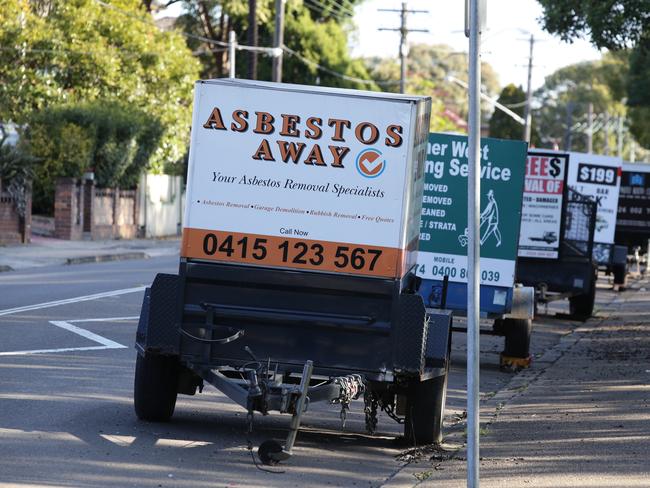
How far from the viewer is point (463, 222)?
14.9m

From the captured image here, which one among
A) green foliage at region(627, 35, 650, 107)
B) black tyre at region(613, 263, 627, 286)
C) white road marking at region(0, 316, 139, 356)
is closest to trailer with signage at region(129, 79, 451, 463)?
white road marking at region(0, 316, 139, 356)

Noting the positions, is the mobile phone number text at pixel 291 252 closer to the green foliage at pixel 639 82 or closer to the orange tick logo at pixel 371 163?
the orange tick logo at pixel 371 163

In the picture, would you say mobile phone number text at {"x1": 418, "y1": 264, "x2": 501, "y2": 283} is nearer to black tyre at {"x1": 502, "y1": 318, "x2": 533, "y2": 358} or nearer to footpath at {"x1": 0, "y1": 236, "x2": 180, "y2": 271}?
black tyre at {"x1": 502, "y1": 318, "x2": 533, "y2": 358}

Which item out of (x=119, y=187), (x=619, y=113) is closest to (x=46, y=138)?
(x=119, y=187)

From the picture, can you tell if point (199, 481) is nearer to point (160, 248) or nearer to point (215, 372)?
point (215, 372)

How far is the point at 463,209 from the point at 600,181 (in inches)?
589

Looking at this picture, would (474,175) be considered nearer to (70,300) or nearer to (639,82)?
(70,300)

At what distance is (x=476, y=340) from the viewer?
6852 millimetres

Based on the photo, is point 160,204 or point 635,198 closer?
point 635,198

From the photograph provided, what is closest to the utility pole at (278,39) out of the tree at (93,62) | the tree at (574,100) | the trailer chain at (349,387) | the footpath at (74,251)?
the tree at (93,62)

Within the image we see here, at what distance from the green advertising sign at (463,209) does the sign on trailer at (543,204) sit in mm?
6048

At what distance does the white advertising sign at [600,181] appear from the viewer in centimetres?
2853

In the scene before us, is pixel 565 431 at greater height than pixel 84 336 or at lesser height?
greater

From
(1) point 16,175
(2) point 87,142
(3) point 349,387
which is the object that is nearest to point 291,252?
(3) point 349,387
